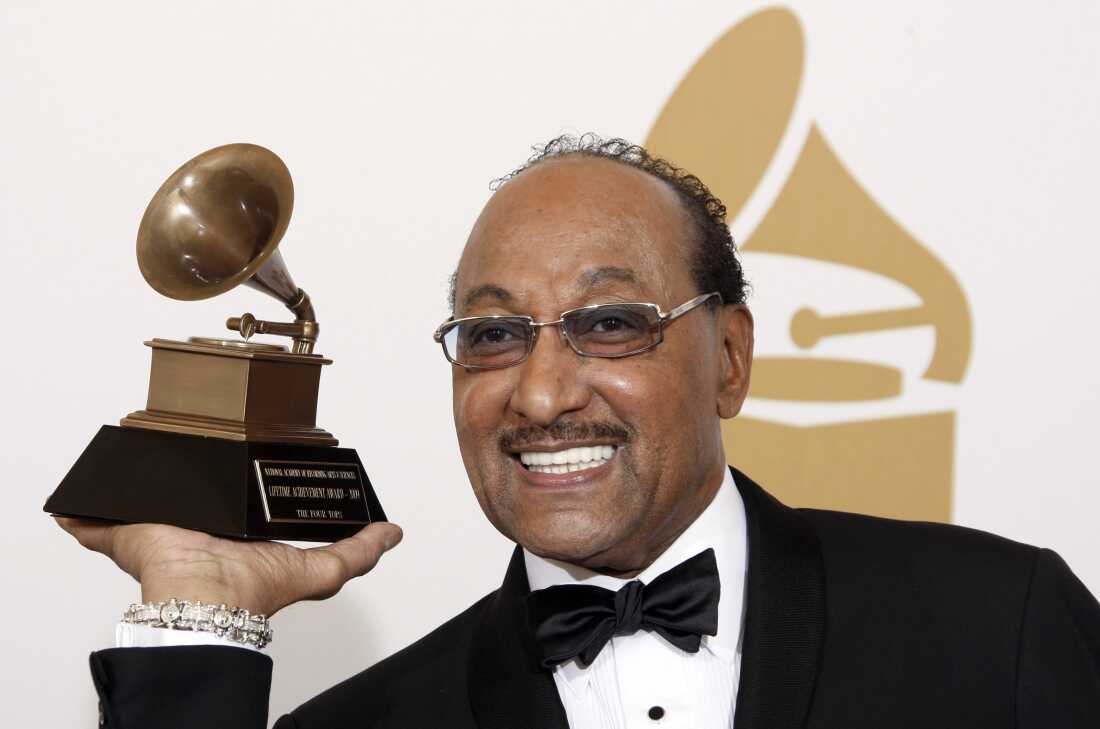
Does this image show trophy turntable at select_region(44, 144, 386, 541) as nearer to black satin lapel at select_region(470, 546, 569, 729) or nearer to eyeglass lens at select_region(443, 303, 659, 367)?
black satin lapel at select_region(470, 546, 569, 729)

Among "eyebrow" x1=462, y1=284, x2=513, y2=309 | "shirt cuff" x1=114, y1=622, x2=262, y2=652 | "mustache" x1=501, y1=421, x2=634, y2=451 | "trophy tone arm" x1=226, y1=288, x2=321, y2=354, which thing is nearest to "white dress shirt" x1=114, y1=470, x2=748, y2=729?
"shirt cuff" x1=114, y1=622, x2=262, y2=652

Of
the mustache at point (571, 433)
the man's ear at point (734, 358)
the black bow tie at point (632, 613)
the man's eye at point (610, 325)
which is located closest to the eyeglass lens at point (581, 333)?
the man's eye at point (610, 325)

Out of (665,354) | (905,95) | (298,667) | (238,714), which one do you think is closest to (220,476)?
(238,714)

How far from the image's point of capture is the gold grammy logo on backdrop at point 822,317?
3.60 m

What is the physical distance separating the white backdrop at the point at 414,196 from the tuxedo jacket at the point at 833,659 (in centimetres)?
105

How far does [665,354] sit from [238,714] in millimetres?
923

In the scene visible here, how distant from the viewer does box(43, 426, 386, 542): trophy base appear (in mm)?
2514

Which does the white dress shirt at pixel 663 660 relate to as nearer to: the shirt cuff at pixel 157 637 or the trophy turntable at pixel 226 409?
the shirt cuff at pixel 157 637

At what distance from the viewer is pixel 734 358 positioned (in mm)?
2662

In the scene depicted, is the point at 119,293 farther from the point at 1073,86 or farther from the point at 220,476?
the point at 1073,86

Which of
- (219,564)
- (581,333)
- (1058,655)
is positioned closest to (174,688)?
(219,564)

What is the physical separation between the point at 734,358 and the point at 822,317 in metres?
1.03

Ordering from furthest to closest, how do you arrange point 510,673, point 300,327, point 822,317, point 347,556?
point 822,317 < point 300,327 < point 347,556 < point 510,673

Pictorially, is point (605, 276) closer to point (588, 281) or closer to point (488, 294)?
point (588, 281)
